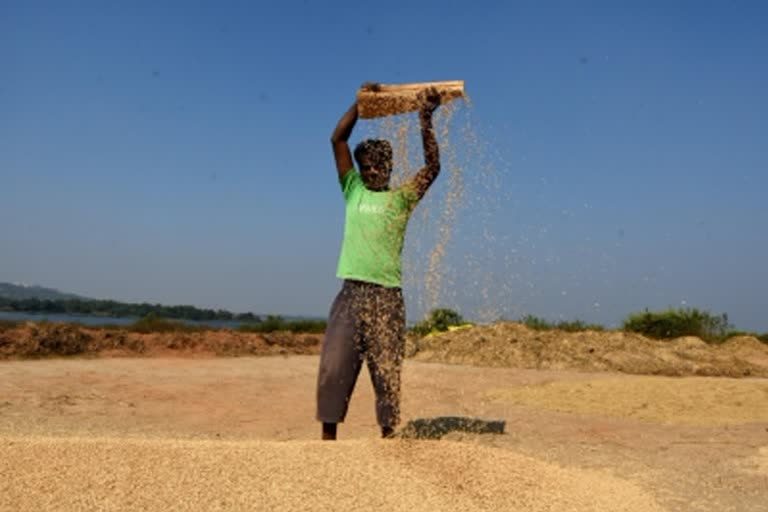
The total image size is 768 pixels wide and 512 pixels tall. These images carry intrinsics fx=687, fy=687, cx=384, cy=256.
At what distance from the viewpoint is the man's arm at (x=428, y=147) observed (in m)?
3.87

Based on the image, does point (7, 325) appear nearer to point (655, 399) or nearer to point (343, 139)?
point (343, 139)

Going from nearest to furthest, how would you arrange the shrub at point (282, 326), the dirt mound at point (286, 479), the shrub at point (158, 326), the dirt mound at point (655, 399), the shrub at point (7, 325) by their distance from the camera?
the dirt mound at point (286, 479) → the dirt mound at point (655, 399) → the shrub at point (7, 325) → the shrub at point (158, 326) → the shrub at point (282, 326)

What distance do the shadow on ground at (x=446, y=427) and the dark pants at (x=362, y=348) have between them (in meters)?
0.45

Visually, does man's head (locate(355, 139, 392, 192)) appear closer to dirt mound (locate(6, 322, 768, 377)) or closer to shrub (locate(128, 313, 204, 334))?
dirt mound (locate(6, 322, 768, 377))

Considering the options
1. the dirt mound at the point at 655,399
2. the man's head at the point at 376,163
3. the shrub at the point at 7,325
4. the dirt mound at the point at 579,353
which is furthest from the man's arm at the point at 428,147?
the shrub at the point at 7,325

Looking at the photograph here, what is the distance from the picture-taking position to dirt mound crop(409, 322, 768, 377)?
11656 millimetres

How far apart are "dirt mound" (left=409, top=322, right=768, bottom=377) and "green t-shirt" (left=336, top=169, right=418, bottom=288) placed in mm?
8145

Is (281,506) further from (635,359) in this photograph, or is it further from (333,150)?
(635,359)

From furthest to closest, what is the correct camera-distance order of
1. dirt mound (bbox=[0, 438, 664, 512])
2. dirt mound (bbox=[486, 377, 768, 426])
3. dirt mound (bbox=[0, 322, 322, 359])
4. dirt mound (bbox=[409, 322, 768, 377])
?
dirt mound (bbox=[409, 322, 768, 377]) < dirt mound (bbox=[0, 322, 322, 359]) < dirt mound (bbox=[486, 377, 768, 426]) < dirt mound (bbox=[0, 438, 664, 512])

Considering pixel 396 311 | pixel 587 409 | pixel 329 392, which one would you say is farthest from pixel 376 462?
pixel 587 409

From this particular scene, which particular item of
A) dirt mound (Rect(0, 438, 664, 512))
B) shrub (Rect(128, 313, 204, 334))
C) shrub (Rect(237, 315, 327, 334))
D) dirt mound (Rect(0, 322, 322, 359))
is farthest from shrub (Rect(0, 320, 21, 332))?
dirt mound (Rect(0, 438, 664, 512))

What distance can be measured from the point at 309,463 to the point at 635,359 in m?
9.96

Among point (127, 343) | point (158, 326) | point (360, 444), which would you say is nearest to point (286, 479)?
point (360, 444)

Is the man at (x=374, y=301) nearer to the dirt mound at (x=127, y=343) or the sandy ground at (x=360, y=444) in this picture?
the sandy ground at (x=360, y=444)
